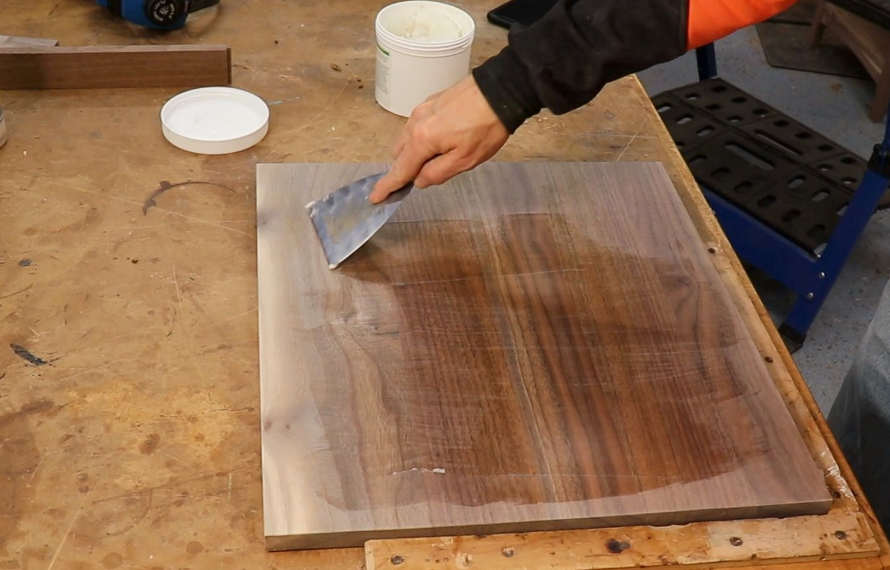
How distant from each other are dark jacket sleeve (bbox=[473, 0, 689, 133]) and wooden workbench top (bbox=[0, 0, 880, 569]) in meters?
0.33

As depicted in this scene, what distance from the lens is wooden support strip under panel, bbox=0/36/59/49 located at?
54.5 inches

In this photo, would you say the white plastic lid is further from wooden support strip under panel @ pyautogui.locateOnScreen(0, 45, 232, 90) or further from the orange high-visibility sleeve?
the orange high-visibility sleeve

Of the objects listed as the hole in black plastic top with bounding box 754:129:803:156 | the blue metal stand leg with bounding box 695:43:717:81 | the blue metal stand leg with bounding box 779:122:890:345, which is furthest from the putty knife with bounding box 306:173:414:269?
Result: the blue metal stand leg with bounding box 695:43:717:81

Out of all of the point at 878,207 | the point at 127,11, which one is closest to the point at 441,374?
the point at 127,11

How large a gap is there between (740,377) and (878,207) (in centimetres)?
115

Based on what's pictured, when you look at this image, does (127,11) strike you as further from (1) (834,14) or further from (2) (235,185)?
(1) (834,14)

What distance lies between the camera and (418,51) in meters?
1.31

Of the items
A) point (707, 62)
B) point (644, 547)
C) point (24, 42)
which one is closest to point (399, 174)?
point (644, 547)

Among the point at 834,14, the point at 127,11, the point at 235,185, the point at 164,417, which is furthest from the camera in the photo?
the point at 834,14

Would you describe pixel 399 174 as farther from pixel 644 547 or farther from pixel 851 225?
pixel 851 225

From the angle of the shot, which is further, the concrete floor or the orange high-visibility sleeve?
the concrete floor

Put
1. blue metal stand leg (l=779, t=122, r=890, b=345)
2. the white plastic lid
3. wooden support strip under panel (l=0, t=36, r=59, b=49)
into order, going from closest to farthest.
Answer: the white plastic lid
wooden support strip under panel (l=0, t=36, r=59, b=49)
blue metal stand leg (l=779, t=122, r=890, b=345)

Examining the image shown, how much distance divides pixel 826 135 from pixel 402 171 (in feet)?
7.15

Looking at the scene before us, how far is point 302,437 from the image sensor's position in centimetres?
86
